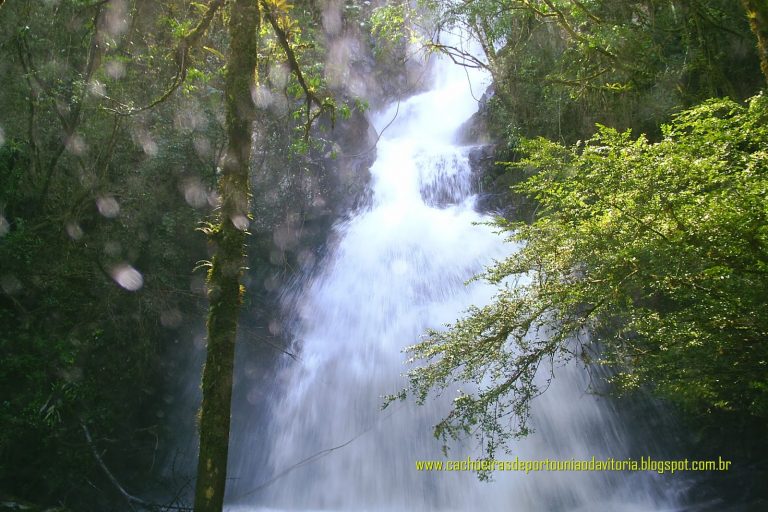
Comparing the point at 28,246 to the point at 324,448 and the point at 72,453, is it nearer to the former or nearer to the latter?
the point at 72,453

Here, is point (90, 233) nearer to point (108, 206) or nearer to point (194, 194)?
point (108, 206)

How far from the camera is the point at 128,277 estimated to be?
10211mm

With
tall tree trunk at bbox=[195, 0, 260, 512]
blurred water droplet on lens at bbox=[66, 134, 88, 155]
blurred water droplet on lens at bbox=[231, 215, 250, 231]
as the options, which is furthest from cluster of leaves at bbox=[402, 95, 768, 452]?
blurred water droplet on lens at bbox=[66, 134, 88, 155]

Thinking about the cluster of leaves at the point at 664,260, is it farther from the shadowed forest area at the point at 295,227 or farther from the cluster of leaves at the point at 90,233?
the cluster of leaves at the point at 90,233

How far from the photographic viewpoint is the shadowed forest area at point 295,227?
4.23 metres

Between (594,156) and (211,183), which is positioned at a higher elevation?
(211,183)

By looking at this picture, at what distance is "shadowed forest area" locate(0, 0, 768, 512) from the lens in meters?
4.23

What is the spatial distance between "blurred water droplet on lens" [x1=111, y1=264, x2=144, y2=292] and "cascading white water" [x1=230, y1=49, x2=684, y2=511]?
3478 millimetres

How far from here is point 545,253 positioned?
5707mm

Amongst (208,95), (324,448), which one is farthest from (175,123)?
(324,448)

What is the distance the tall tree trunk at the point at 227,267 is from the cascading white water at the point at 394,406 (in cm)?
579

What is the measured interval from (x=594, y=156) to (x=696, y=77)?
5394 millimetres

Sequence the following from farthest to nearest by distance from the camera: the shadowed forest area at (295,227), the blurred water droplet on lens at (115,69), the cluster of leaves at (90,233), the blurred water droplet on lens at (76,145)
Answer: the blurred water droplet on lens at (76,145) → the blurred water droplet on lens at (115,69) → the cluster of leaves at (90,233) → the shadowed forest area at (295,227)

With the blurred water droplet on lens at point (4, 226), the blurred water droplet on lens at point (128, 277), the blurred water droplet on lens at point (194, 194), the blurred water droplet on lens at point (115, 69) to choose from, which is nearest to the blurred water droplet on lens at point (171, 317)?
the blurred water droplet on lens at point (128, 277)
